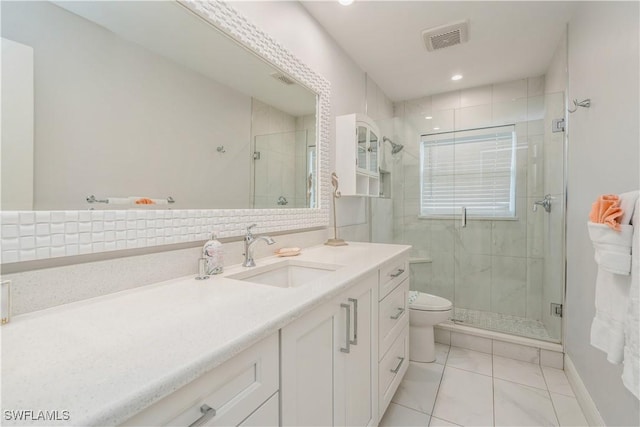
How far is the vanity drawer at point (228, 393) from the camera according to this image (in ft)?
1.55

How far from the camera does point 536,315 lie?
2.53 meters

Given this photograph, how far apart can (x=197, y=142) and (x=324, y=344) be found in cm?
90

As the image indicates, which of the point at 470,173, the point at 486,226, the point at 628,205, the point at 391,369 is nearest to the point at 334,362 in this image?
the point at 391,369

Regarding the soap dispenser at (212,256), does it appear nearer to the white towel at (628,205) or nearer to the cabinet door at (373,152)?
the white towel at (628,205)

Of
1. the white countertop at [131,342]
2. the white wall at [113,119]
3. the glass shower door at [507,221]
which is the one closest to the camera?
the white countertop at [131,342]

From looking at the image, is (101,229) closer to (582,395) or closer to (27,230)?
(27,230)

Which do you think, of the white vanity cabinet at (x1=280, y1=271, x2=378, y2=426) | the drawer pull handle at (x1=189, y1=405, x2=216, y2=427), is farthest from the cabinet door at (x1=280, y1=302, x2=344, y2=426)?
the drawer pull handle at (x1=189, y1=405, x2=216, y2=427)

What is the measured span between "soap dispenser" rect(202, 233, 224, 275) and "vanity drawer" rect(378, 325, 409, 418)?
90 cm

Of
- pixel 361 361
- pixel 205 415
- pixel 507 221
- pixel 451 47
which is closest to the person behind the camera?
pixel 205 415

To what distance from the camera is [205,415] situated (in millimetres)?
529

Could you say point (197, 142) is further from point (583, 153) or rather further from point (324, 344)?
point (583, 153)

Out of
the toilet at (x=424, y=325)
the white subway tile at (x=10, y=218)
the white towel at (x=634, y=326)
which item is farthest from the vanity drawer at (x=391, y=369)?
the white subway tile at (x=10, y=218)

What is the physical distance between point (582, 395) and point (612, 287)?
44.1 inches

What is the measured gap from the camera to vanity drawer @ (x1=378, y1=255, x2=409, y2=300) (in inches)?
54.2
